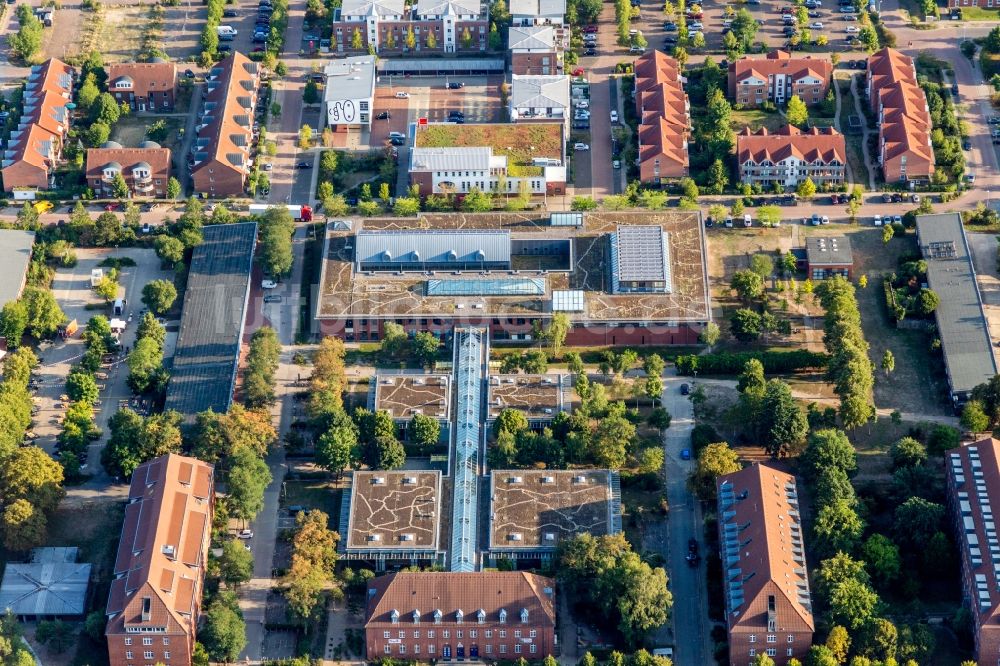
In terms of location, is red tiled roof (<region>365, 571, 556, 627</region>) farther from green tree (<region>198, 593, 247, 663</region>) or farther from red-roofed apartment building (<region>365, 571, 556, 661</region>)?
green tree (<region>198, 593, 247, 663</region>)

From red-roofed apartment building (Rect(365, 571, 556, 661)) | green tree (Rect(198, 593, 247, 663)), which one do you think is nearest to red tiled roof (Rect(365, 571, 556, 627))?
red-roofed apartment building (Rect(365, 571, 556, 661))

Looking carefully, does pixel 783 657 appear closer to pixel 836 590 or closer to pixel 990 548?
pixel 836 590

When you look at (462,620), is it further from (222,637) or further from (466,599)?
(222,637)

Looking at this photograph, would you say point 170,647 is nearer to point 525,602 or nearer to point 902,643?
point 525,602

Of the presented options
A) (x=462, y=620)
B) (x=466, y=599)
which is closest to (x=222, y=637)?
(x=462, y=620)

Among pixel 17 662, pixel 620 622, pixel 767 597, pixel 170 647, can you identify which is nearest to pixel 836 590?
pixel 767 597

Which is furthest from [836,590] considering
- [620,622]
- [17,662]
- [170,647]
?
[17,662]

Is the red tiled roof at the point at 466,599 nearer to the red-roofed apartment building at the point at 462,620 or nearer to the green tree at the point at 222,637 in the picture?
the red-roofed apartment building at the point at 462,620
